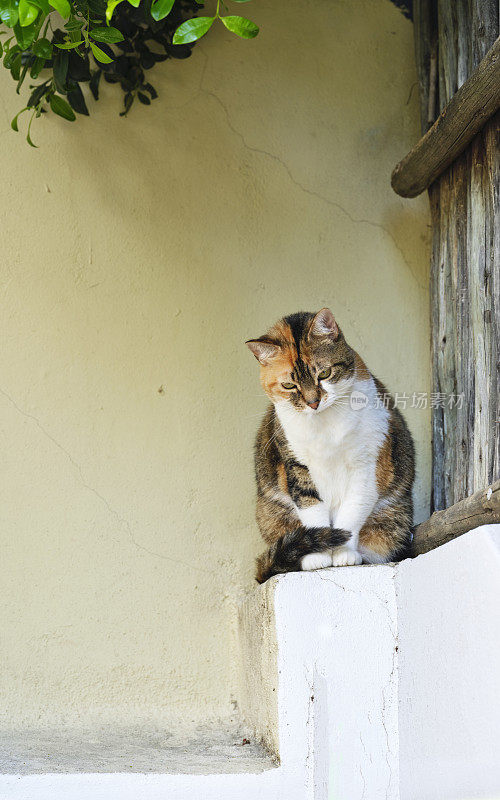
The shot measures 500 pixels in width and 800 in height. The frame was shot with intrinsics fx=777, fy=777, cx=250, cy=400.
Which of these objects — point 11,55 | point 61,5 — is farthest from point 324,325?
point 11,55

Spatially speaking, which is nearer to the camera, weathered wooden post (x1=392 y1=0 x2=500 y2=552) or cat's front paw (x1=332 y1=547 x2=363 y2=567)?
cat's front paw (x1=332 y1=547 x2=363 y2=567)

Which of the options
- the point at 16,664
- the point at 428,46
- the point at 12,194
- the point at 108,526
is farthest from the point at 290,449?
the point at 428,46

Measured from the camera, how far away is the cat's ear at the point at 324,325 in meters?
2.59

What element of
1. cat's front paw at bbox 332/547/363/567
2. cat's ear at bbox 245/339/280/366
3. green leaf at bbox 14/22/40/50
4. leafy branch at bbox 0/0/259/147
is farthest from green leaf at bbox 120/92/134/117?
cat's front paw at bbox 332/547/363/567

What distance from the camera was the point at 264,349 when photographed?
265cm

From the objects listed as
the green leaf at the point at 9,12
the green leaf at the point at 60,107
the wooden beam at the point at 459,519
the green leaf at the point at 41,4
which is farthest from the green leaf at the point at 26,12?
the wooden beam at the point at 459,519

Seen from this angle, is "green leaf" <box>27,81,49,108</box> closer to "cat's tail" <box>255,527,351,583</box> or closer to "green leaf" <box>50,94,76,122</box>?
"green leaf" <box>50,94,76,122</box>

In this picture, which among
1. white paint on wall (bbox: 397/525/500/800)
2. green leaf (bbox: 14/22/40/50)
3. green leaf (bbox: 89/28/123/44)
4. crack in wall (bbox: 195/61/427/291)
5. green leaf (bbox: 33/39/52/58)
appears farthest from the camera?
crack in wall (bbox: 195/61/427/291)

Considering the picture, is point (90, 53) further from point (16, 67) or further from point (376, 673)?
point (376, 673)

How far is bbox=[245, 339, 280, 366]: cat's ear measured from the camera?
262 centimetres

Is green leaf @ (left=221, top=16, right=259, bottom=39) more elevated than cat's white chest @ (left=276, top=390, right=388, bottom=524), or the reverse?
green leaf @ (left=221, top=16, right=259, bottom=39)

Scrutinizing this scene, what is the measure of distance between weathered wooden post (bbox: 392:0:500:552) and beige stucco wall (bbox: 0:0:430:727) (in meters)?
0.17

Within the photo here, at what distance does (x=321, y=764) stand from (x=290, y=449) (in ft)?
3.21

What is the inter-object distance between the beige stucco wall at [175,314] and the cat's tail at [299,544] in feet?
1.66
